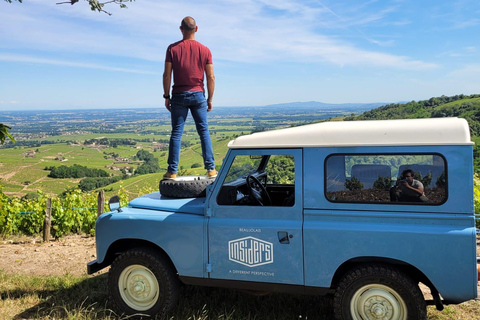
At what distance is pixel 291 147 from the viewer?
4461 millimetres

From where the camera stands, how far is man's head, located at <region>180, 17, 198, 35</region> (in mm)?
6082

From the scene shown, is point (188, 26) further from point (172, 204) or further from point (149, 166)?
point (149, 166)

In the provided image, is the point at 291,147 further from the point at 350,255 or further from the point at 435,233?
the point at 435,233

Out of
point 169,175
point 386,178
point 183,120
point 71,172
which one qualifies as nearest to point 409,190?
point 386,178

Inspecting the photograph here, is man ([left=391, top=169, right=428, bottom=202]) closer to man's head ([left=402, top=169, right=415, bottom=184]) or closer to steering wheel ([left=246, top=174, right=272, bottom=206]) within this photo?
man's head ([left=402, top=169, right=415, bottom=184])

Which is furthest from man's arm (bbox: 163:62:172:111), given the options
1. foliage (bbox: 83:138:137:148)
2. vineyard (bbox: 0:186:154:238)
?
foliage (bbox: 83:138:137:148)

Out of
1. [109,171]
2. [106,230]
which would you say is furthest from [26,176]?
[106,230]

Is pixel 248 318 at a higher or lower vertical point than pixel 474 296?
lower

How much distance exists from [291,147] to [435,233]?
60.2 inches

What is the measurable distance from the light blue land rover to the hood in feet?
0.09

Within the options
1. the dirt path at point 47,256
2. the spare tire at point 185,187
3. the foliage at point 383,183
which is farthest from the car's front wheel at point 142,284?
the dirt path at point 47,256

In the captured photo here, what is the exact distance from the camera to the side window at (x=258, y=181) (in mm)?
4688

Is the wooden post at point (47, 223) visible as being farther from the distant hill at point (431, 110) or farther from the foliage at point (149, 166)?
the foliage at point (149, 166)

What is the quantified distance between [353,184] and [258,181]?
1.17 metres
